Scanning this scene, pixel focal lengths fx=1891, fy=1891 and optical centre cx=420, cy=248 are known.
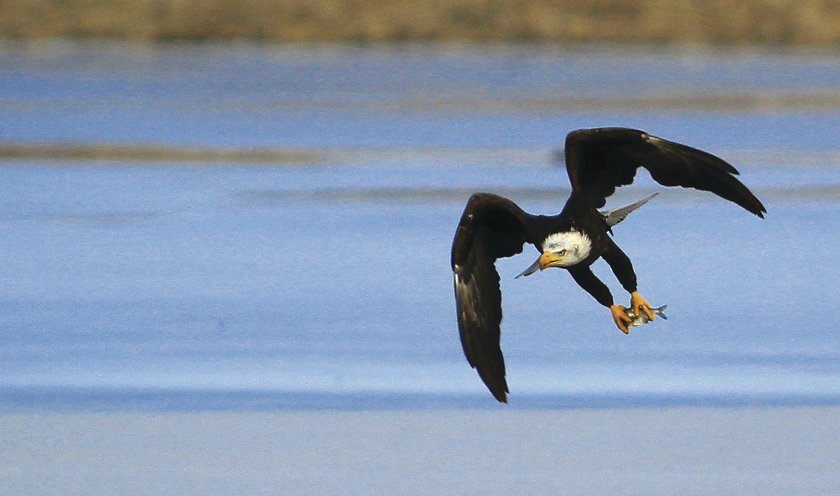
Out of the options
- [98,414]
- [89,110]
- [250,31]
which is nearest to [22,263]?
[98,414]

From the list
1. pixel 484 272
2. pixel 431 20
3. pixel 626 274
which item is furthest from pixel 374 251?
pixel 431 20

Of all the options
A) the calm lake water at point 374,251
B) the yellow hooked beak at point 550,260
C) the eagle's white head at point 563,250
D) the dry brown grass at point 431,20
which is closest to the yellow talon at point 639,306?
the eagle's white head at point 563,250

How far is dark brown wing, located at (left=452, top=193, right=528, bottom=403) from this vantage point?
18.9 feet

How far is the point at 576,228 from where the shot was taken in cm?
579

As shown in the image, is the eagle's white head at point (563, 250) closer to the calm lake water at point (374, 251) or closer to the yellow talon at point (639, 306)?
the yellow talon at point (639, 306)

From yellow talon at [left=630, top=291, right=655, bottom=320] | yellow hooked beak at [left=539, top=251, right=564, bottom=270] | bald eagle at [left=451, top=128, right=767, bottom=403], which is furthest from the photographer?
yellow talon at [left=630, top=291, right=655, bottom=320]

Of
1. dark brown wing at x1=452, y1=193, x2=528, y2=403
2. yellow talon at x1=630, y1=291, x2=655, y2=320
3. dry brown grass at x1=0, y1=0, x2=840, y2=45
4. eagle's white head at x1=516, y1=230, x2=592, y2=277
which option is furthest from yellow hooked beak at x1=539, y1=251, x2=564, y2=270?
dry brown grass at x1=0, y1=0, x2=840, y2=45

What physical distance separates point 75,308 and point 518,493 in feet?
11.3

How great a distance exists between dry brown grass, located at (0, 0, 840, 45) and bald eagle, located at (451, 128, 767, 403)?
18.2m

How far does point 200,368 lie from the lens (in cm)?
710

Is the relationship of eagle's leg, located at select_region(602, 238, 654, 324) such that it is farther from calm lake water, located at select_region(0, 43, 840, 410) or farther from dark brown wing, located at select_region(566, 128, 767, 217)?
calm lake water, located at select_region(0, 43, 840, 410)

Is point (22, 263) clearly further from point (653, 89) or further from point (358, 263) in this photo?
point (653, 89)

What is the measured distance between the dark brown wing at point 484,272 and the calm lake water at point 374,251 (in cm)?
72

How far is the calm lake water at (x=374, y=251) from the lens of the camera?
22.7 feet
